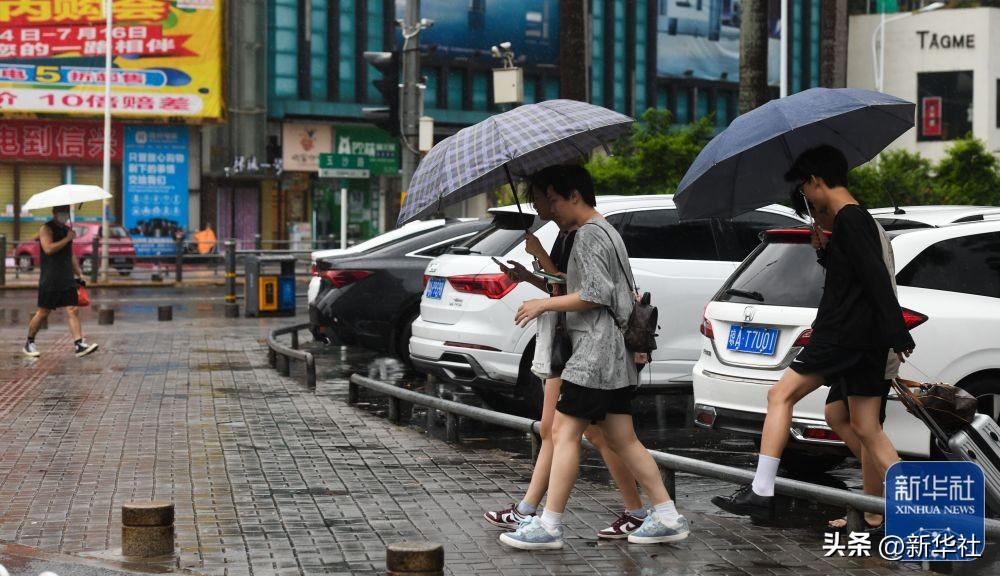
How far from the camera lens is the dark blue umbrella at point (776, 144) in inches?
266

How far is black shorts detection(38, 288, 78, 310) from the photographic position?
1655 cm

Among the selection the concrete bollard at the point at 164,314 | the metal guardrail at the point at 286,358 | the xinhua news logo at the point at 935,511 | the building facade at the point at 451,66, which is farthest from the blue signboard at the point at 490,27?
the xinhua news logo at the point at 935,511

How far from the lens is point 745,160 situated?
22.8 feet

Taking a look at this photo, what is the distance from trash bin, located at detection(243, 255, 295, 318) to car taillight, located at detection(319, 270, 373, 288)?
8928 millimetres

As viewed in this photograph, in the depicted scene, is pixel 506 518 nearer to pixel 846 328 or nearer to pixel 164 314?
pixel 846 328

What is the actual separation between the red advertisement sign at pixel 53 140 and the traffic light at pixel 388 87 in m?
29.6

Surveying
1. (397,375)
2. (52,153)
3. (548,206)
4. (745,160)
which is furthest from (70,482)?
(52,153)

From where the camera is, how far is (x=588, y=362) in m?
6.31

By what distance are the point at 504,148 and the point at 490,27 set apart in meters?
48.7

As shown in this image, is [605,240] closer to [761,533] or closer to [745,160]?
[745,160]

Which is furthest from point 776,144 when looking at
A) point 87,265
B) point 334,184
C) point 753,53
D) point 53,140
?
point 334,184

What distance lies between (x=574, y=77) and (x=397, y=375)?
8.17 metres

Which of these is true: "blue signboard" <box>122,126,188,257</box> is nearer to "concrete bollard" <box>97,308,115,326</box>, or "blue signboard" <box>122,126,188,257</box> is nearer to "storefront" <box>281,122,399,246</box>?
"storefront" <box>281,122,399,246</box>

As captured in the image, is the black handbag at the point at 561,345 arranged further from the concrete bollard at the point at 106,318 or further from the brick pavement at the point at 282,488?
the concrete bollard at the point at 106,318
